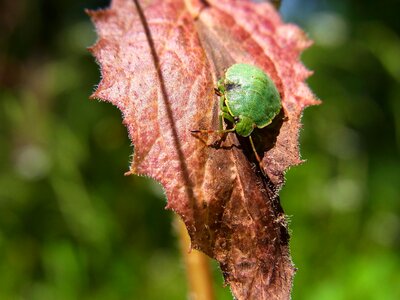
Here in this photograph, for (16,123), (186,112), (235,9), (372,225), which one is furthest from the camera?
(16,123)

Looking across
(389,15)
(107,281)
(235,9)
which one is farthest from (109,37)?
(389,15)

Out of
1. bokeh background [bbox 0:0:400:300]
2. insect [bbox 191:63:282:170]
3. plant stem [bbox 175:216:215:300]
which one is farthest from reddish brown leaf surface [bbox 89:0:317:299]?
bokeh background [bbox 0:0:400:300]

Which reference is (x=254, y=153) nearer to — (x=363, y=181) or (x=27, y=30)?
(x=363, y=181)

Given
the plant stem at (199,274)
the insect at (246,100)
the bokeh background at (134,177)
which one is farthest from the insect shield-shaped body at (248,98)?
the bokeh background at (134,177)

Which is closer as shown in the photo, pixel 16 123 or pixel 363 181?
pixel 363 181

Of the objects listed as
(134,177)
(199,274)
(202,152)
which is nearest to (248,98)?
(202,152)

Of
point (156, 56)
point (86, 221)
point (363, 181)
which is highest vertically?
point (363, 181)

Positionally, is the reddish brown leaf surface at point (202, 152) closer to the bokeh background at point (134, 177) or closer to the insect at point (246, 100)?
the insect at point (246, 100)
